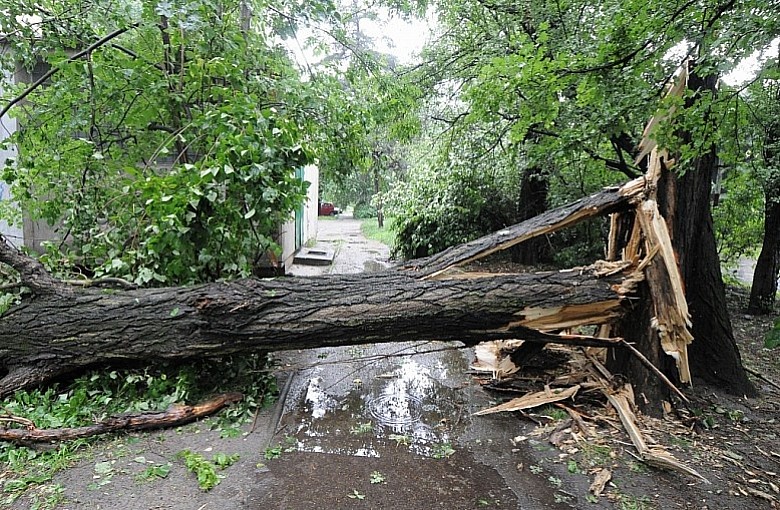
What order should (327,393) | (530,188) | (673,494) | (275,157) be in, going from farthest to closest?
(530,188)
(327,393)
(275,157)
(673,494)

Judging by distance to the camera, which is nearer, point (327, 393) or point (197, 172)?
point (197, 172)

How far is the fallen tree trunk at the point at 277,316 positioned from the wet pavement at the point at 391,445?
591 millimetres

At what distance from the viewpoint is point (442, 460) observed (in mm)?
2986

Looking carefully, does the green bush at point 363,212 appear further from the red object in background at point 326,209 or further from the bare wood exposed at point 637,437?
the bare wood exposed at point 637,437

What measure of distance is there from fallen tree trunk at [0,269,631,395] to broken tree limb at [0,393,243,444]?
1.23 feet

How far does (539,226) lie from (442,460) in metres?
2.02

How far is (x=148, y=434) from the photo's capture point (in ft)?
10.2

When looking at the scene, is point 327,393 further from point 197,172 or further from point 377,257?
point 377,257

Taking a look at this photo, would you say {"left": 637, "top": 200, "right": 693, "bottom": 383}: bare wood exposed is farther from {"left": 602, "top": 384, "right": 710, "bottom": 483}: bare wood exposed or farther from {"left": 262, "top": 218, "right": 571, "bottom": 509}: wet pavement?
{"left": 262, "top": 218, "right": 571, "bottom": 509}: wet pavement

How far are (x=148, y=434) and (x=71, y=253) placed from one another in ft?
5.99

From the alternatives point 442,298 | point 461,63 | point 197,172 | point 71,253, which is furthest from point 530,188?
point 71,253

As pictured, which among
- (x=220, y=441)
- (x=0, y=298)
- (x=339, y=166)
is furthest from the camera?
(x=339, y=166)

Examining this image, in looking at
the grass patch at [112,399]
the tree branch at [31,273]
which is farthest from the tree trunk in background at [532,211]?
the tree branch at [31,273]

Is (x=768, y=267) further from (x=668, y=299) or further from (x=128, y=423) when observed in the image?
(x=128, y=423)
